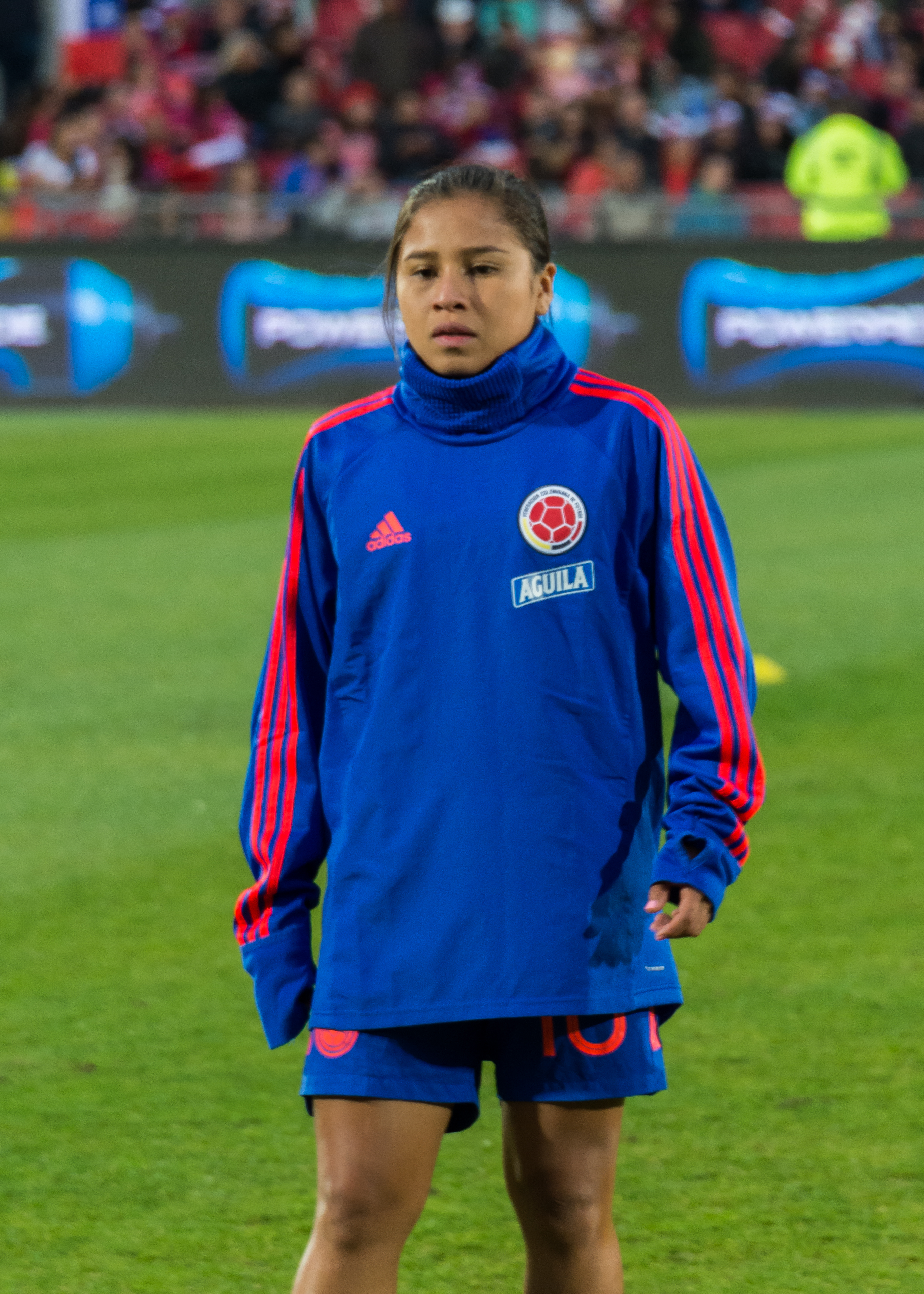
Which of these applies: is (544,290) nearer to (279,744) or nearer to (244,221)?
(279,744)

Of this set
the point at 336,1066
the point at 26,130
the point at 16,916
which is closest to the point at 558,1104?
the point at 336,1066

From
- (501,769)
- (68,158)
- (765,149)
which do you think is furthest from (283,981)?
(68,158)

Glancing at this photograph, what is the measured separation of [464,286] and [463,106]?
20785 millimetres

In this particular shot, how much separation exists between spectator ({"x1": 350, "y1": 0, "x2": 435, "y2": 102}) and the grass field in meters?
13.2

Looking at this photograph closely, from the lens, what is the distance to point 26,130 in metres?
24.5

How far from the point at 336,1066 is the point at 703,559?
789 millimetres

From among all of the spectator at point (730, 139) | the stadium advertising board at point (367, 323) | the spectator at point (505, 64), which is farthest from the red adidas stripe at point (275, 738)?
the spectator at point (505, 64)

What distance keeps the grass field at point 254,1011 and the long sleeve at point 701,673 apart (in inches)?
50.9

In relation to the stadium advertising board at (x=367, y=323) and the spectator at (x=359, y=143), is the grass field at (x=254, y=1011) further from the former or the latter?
the spectator at (x=359, y=143)

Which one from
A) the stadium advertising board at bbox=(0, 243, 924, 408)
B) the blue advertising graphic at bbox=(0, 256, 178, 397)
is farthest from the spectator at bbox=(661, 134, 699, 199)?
the blue advertising graphic at bbox=(0, 256, 178, 397)

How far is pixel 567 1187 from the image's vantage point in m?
2.74

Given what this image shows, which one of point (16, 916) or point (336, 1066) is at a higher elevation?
point (336, 1066)

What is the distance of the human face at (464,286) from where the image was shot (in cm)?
276

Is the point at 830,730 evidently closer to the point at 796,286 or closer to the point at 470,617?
the point at 470,617
